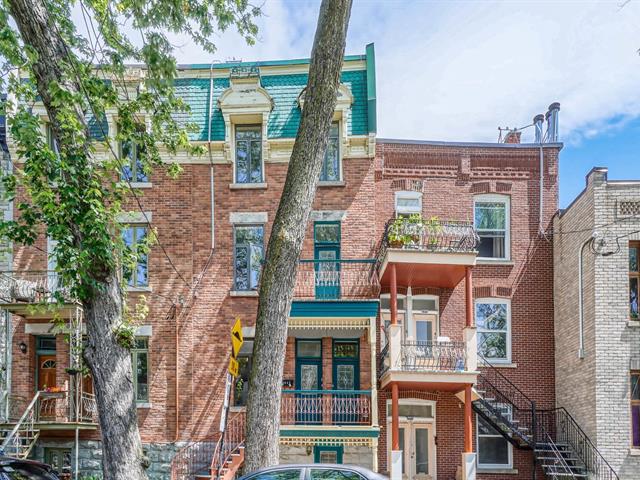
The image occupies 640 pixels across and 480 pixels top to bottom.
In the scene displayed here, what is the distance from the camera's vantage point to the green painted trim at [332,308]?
16.0 metres

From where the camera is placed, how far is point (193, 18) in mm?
11406

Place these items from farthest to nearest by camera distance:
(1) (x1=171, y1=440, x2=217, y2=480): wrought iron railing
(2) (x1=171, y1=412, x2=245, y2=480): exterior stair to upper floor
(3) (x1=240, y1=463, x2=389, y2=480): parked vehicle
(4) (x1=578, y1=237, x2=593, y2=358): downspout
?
(4) (x1=578, y1=237, x2=593, y2=358): downspout < (1) (x1=171, y1=440, x2=217, y2=480): wrought iron railing < (2) (x1=171, y1=412, x2=245, y2=480): exterior stair to upper floor < (3) (x1=240, y1=463, x2=389, y2=480): parked vehicle

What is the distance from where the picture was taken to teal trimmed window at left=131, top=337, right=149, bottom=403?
56.9ft

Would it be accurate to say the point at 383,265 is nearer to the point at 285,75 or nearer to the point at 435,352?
the point at 435,352

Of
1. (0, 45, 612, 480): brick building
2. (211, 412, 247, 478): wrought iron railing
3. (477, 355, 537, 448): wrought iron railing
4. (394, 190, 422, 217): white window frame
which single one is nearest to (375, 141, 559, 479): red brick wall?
(0, 45, 612, 480): brick building

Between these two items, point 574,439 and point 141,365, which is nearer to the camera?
point 574,439

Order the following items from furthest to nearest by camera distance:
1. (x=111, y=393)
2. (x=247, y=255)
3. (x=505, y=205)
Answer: (x=505, y=205)
(x=247, y=255)
(x=111, y=393)

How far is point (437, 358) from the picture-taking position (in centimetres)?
1588

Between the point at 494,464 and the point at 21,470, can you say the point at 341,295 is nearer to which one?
the point at 494,464

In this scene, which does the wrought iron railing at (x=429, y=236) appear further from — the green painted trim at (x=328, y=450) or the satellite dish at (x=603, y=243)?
the green painted trim at (x=328, y=450)

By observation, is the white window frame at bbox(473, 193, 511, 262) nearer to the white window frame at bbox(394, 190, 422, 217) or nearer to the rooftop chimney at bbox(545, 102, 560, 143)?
the white window frame at bbox(394, 190, 422, 217)

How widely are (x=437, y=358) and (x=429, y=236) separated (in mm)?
3122

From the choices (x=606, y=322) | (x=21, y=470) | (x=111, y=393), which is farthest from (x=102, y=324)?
(x=606, y=322)

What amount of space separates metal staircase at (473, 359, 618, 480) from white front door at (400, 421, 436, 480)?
1648 mm
